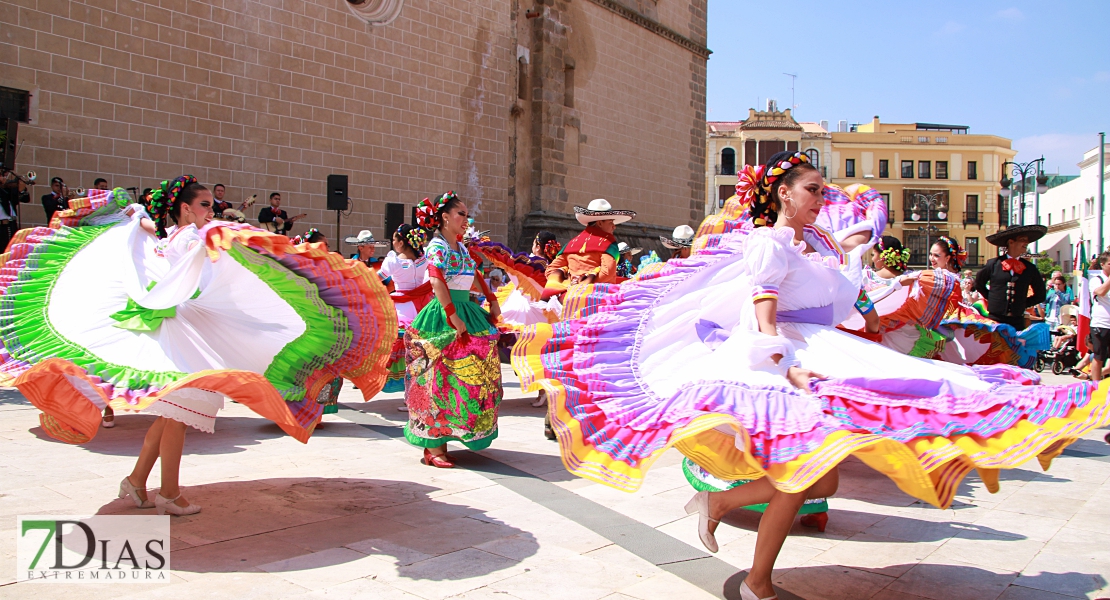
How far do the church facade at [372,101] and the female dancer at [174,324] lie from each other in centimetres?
806

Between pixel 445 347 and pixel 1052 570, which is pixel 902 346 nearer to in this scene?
pixel 1052 570

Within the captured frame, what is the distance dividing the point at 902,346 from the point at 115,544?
16.8ft

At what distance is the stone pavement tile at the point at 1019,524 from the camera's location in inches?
171

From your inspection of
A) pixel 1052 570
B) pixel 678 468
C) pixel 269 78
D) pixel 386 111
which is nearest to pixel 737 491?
pixel 1052 570

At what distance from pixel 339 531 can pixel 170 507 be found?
88cm

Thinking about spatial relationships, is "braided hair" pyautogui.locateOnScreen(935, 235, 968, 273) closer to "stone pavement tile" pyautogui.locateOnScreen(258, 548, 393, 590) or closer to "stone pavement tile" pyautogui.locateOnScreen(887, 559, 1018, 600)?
"stone pavement tile" pyautogui.locateOnScreen(887, 559, 1018, 600)

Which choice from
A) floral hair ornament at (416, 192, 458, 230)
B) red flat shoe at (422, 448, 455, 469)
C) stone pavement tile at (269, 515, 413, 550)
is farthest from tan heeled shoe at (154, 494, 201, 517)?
floral hair ornament at (416, 192, 458, 230)

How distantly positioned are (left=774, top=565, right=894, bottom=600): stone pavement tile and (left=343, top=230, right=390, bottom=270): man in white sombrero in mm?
7212

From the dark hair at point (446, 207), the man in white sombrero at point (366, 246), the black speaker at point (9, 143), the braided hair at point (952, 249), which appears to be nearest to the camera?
the dark hair at point (446, 207)

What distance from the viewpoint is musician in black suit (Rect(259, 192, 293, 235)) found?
1323 cm

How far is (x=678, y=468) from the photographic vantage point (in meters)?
5.78

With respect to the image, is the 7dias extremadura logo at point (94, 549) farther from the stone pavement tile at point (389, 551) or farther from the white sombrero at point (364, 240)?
the white sombrero at point (364, 240)

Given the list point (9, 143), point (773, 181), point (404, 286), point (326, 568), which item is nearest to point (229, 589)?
point (326, 568)

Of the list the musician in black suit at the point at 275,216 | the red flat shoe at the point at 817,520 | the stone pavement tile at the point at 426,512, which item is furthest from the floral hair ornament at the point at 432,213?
the musician in black suit at the point at 275,216
